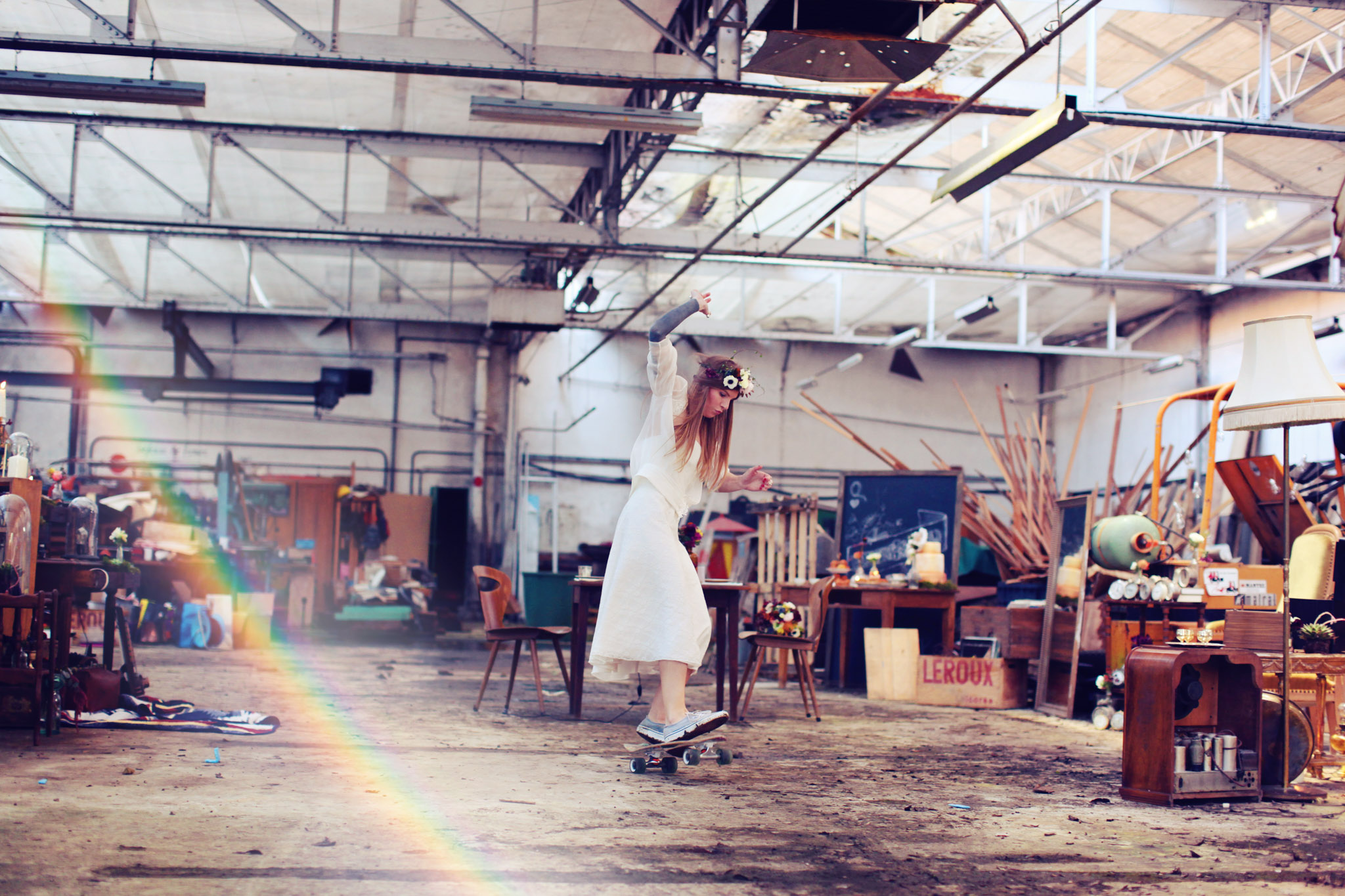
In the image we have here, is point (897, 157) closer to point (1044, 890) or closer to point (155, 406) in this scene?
point (1044, 890)

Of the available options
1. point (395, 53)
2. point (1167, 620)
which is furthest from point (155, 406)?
point (1167, 620)

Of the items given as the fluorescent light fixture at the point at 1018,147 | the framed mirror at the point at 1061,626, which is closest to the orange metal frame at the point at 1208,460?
the framed mirror at the point at 1061,626

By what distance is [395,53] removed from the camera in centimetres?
655

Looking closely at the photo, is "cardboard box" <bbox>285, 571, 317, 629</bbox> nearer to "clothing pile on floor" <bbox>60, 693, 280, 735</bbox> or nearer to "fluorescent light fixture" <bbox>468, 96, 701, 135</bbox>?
"fluorescent light fixture" <bbox>468, 96, 701, 135</bbox>

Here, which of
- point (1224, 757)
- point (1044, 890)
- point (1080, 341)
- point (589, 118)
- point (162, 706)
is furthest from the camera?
point (1080, 341)

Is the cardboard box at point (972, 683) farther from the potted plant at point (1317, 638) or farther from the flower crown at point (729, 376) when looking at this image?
the flower crown at point (729, 376)

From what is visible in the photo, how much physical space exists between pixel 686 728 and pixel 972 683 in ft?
11.2

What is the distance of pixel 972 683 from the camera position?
7.02 metres

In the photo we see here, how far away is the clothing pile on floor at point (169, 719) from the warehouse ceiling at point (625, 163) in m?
3.64

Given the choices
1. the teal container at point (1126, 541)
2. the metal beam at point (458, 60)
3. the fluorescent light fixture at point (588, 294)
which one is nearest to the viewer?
the teal container at point (1126, 541)

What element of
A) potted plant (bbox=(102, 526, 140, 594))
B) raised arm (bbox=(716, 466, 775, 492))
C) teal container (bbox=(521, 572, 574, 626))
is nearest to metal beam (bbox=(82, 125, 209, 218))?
potted plant (bbox=(102, 526, 140, 594))

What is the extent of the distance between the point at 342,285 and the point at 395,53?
816 cm

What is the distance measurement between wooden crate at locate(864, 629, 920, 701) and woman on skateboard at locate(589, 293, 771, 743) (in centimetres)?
317

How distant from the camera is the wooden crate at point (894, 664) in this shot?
282 inches
